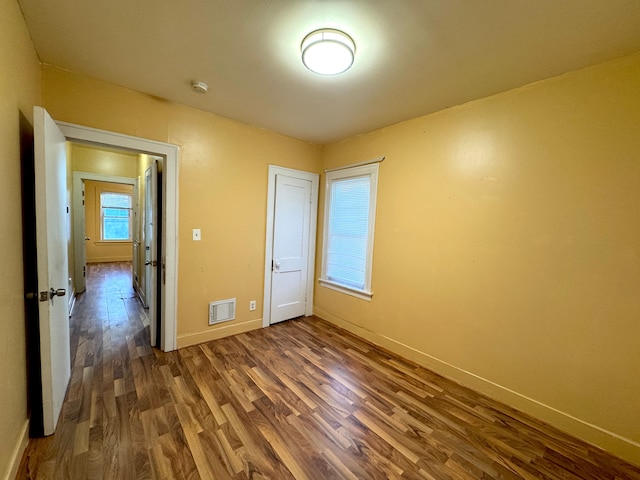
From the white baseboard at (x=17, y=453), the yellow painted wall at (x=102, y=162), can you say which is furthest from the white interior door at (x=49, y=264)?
the yellow painted wall at (x=102, y=162)

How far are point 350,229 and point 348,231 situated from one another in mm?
44

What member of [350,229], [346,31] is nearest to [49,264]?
[346,31]

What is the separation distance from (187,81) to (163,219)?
4.15ft

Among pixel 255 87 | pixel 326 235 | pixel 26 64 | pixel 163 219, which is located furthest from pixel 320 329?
pixel 26 64

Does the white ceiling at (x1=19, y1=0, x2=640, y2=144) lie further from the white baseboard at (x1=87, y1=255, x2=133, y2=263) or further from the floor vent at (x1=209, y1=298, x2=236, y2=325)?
the white baseboard at (x1=87, y1=255, x2=133, y2=263)

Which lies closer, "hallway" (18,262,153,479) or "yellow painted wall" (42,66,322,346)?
"hallway" (18,262,153,479)

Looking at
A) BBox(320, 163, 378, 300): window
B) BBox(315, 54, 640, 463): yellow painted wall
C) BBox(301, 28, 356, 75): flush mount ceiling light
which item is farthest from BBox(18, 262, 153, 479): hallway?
BBox(301, 28, 356, 75): flush mount ceiling light

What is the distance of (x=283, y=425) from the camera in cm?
173

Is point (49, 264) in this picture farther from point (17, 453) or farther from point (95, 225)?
point (95, 225)

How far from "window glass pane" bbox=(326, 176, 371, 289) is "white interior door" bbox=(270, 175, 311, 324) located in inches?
14.3

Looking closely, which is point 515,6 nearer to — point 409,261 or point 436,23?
point 436,23

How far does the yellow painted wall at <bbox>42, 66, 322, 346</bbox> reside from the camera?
2.12 meters

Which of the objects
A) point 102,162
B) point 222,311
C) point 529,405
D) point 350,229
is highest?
point 102,162

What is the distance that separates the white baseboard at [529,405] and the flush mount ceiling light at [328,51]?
259 centimetres
